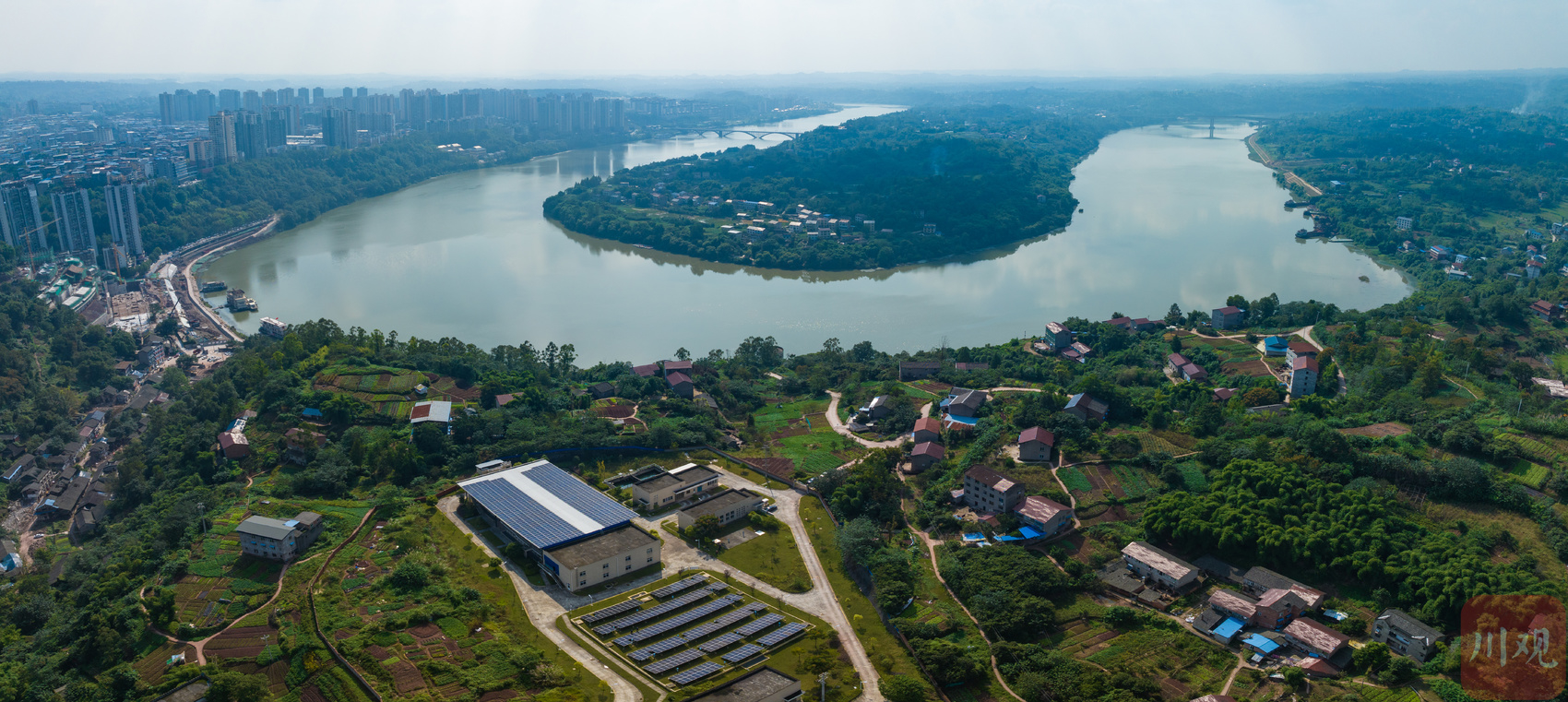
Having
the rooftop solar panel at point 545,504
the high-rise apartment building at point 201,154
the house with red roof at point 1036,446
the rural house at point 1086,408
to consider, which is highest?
the high-rise apartment building at point 201,154

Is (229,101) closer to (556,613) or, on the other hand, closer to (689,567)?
(689,567)

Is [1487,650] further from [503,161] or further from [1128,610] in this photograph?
[503,161]

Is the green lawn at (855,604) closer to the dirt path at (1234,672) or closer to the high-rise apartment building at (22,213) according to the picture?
the dirt path at (1234,672)

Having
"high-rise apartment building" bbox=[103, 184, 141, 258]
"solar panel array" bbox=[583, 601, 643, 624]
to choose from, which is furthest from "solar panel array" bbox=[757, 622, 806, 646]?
"high-rise apartment building" bbox=[103, 184, 141, 258]

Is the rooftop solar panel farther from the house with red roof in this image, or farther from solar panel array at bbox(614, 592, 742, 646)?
the house with red roof

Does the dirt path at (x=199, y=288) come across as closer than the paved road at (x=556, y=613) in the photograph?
No

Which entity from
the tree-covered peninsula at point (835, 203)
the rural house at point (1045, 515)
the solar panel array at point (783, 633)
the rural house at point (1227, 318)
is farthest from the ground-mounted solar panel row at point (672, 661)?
the tree-covered peninsula at point (835, 203)

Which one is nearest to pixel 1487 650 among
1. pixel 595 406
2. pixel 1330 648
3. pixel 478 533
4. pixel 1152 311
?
pixel 1330 648
